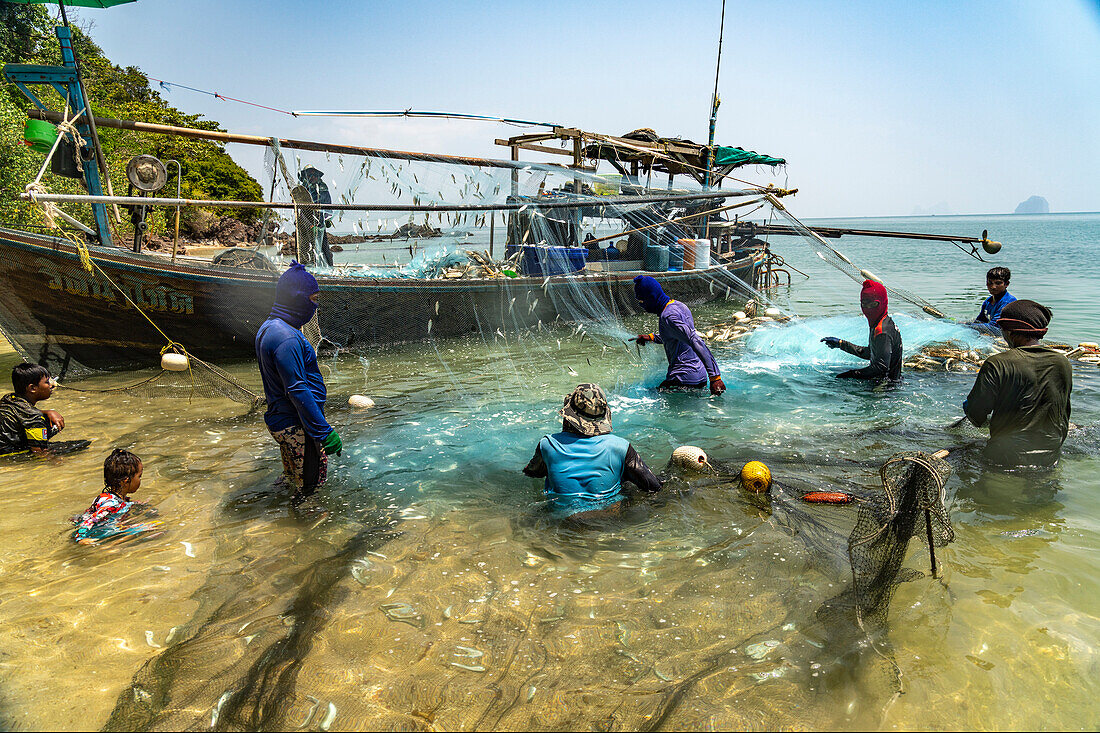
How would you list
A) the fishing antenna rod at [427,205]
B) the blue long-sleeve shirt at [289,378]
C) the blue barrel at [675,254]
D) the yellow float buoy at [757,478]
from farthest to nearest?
the blue barrel at [675,254]
the fishing antenna rod at [427,205]
the yellow float buoy at [757,478]
the blue long-sleeve shirt at [289,378]

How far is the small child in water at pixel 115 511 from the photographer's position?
12.7 ft

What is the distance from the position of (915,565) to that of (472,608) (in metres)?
2.71

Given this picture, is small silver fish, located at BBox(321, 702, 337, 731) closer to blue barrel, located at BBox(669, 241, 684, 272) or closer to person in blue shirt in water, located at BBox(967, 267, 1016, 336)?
person in blue shirt in water, located at BBox(967, 267, 1016, 336)

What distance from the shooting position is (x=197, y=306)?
8633 millimetres

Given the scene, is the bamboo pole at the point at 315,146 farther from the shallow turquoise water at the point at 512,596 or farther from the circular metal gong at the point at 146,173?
the shallow turquoise water at the point at 512,596

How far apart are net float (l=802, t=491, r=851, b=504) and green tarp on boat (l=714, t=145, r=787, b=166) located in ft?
46.8

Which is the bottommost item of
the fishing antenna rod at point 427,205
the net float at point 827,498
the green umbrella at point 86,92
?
the net float at point 827,498

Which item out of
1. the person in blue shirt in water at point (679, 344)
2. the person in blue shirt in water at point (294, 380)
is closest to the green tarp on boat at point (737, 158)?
Result: the person in blue shirt in water at point (679, 344)

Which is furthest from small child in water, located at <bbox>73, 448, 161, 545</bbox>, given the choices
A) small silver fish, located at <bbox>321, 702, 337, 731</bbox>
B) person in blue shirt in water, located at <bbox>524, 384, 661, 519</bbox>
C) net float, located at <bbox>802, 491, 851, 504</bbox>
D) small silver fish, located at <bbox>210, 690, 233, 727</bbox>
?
net float, located at <bbox>802, 491, 851, 504</bbox>

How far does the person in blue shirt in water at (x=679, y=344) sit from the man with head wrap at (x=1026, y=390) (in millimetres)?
2677

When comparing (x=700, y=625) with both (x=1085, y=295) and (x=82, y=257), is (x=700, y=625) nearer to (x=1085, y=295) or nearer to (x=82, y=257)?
(x=82, y=257)

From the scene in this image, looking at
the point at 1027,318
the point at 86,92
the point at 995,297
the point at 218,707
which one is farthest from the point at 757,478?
the point at 86,92

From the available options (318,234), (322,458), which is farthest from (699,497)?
(318,234)

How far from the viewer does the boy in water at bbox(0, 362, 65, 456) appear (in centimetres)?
516
